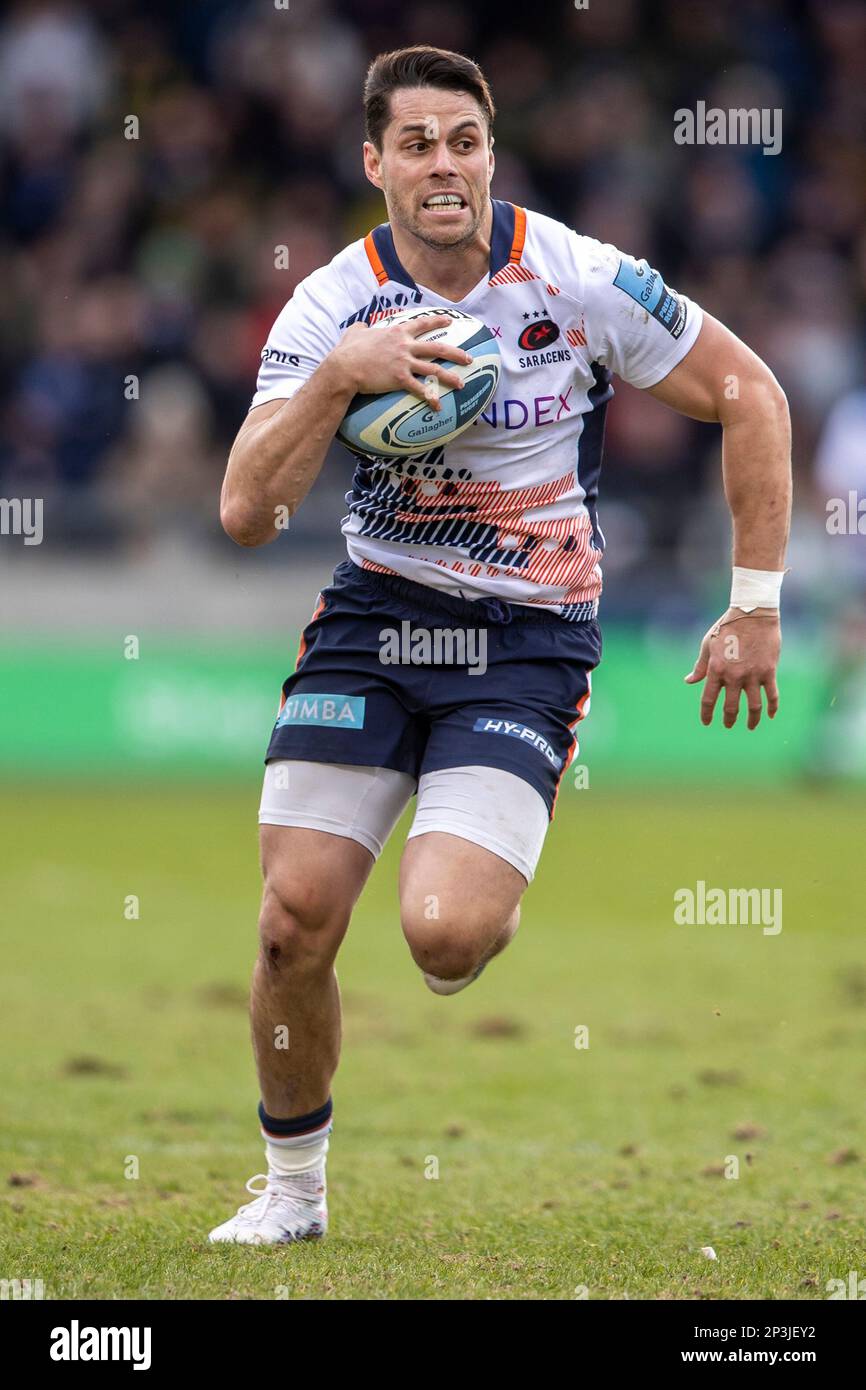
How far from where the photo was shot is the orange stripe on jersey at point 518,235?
4934 mm

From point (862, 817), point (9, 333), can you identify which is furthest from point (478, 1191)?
point (9, 333)

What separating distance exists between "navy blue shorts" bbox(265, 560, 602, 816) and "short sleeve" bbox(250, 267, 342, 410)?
581 millimetres

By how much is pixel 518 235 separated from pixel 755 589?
3.59 feet

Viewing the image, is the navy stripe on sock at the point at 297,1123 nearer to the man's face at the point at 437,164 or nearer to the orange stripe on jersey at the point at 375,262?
the orange stripe on jersey at the point at 375,262

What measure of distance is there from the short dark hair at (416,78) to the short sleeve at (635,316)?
0.47m

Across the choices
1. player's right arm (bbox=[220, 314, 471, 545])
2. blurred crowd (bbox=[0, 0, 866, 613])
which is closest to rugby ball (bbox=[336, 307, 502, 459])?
player's right arm (bbox=[220, 314, 471, 545])

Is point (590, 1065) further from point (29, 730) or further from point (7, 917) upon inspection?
point (29, 730)

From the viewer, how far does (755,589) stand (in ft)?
16.2

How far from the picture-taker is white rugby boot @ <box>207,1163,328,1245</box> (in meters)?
4.90

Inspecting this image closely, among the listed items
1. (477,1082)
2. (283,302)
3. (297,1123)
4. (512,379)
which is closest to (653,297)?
(512,379)

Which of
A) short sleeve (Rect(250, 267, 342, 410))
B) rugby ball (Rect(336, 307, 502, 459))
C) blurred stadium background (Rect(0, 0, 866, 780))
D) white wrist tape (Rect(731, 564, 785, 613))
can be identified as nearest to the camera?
rugby ball (Rect(336, 307, 502, 459))

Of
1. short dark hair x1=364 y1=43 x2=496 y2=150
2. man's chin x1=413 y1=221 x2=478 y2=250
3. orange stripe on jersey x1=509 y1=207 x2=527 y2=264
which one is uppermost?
short dark hair x1=364 y1=43 x2=496 y2=150

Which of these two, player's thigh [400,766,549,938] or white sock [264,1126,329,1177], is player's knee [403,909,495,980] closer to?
player's thigh [400,766,549,938]
